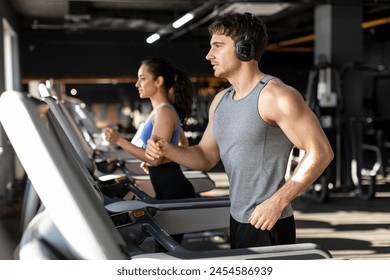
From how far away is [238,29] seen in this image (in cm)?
133

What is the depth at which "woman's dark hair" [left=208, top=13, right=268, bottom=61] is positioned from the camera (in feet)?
4.35

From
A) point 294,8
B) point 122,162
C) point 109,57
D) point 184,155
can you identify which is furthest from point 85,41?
point 184,155

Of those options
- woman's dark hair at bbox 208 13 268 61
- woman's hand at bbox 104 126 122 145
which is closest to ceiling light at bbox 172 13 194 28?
woman's hand at bbox 104 126 122 145

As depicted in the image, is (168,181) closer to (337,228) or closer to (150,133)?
(150,133)

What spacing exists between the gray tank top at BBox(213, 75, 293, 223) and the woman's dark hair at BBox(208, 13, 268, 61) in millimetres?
96

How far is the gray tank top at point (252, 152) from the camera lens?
1.29 m

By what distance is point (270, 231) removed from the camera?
1.36m

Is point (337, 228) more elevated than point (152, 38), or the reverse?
point (152, 38)

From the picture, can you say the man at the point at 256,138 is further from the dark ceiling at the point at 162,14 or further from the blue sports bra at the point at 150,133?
the blue sports bra at the point at 150,133

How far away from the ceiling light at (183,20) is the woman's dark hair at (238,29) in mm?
2322

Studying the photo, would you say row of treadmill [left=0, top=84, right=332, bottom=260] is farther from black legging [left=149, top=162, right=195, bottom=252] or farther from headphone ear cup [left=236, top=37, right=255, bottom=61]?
black legging [left=149, top=162, right=195, bottom=252]

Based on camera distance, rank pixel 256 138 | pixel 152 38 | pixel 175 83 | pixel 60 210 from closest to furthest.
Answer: pixel 60 210, pixel 256 138, pixel 175 83, pixel 152 38

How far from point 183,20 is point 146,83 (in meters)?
1.82

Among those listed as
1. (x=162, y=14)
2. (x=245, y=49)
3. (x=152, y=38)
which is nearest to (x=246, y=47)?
(x=245, y=49)
